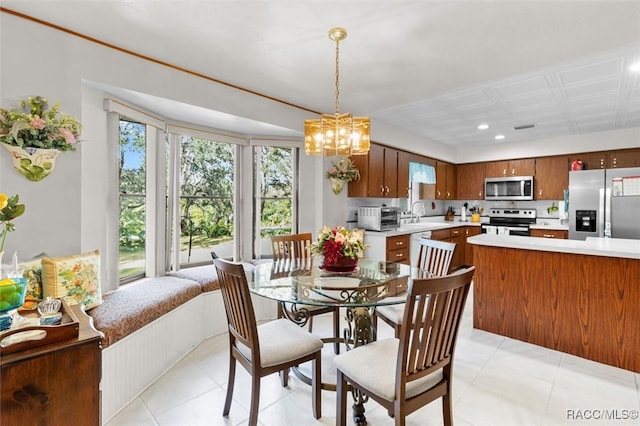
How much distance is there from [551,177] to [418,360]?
217 inches

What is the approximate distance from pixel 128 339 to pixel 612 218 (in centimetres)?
548

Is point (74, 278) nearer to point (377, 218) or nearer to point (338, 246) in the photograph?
point (338, 246)

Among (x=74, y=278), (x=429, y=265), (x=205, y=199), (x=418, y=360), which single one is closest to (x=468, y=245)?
(x=429, y=265)

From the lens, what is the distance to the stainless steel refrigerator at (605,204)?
3.85 meters

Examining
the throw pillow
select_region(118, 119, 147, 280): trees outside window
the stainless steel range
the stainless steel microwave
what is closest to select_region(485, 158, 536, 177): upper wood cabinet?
the stainless steel microwave

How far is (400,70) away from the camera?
268cm

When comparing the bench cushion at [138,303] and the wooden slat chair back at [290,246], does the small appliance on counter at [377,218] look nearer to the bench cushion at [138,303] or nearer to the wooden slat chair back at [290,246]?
the wooden slat chair back at [290,246]

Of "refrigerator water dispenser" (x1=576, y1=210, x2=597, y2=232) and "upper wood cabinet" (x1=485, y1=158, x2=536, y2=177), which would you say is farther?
"upper wood cabinet" (x1=485, y1=158, x2=536, y2=177)

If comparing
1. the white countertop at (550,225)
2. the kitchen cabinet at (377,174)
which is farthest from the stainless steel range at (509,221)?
the kitchen cabinet at (377,174)

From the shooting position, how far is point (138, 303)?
225 cm

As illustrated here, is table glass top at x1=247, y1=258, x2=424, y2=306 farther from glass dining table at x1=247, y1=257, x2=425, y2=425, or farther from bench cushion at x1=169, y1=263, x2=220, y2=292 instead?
bench cushion at x1=169, y1=263, x2=220, y2=292

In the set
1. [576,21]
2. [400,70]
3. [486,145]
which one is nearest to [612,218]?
[486,145]

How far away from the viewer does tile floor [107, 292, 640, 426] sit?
1.83 metres

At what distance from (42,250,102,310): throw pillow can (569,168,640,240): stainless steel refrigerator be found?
5.57 meters
